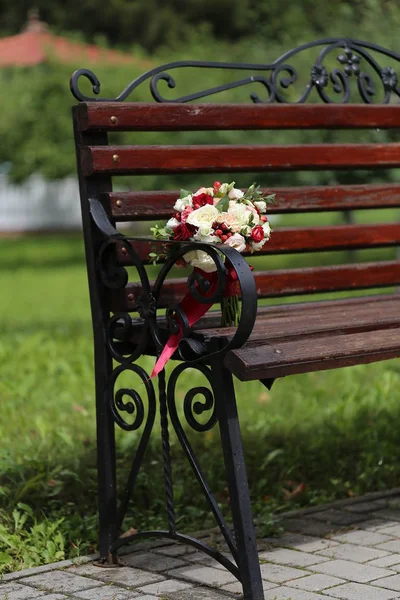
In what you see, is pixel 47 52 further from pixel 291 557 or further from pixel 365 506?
pixel 291 557

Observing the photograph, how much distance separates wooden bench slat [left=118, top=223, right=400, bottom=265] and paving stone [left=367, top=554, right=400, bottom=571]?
1.14 m

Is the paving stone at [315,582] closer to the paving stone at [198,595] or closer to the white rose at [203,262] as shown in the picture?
the paving stone at [198,595]

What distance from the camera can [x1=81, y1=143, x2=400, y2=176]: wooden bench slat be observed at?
3934mm

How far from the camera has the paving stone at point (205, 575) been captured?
12.0 ft

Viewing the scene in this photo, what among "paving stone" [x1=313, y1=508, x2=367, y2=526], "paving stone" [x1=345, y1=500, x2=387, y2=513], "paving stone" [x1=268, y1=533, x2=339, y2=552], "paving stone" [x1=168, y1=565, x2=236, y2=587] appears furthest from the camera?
"paving stone" [x1=345, y1=500, x2=387, y2=513]

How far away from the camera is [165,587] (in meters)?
3.61

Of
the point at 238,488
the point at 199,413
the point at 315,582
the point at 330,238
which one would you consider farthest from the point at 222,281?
the point at 330,238

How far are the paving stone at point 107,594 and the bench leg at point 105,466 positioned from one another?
29cm

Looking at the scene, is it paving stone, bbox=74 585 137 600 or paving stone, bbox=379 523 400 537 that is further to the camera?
paving stone, bbox=379 523 400 537

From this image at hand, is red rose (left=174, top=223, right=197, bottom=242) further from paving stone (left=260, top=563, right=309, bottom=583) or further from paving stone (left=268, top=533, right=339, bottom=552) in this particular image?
paving stone (left=268, top=533, right=339, bottom=552)

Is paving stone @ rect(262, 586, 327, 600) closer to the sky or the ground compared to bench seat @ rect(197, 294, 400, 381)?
closer to the ground

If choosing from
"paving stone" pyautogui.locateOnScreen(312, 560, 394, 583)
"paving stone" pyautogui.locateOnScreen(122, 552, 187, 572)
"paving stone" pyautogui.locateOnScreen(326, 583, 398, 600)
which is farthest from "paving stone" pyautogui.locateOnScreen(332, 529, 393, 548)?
"paving stone" pyautogui.locateOnScreen(122, 552, 187, 572)

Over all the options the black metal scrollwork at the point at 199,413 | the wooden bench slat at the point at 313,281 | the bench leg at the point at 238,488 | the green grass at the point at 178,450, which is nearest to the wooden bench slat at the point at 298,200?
the wooden bench slat at the point at 313,281

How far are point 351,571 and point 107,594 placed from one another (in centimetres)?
79
